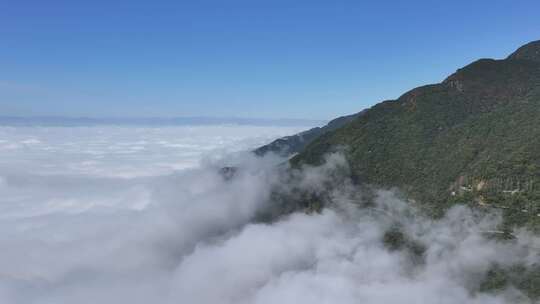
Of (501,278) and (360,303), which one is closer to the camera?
(501,278)

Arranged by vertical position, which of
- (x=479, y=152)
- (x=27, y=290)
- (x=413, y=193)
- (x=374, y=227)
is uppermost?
(x=479, y=152)

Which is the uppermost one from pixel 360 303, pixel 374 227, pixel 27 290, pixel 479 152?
pixel 479 152

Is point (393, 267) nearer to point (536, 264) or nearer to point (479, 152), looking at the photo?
point (536, 264)

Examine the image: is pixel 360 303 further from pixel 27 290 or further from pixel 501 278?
pixel 27 290

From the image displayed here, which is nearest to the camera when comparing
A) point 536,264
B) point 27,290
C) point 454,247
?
point 536,264

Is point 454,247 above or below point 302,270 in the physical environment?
above

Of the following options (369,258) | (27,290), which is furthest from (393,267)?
(27,290)

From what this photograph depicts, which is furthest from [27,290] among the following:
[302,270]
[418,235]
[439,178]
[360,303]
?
[439,178]

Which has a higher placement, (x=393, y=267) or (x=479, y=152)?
(x=479, y=152)

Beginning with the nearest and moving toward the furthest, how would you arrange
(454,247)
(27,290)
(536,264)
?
1. (536,264)
2. (454,247)
3. (27,290)
